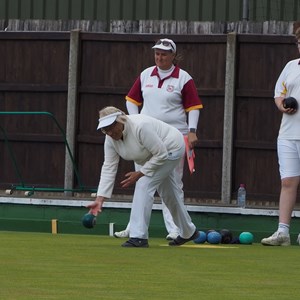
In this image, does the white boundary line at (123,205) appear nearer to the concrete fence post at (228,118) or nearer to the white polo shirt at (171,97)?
the concrete fence post at (228,118)

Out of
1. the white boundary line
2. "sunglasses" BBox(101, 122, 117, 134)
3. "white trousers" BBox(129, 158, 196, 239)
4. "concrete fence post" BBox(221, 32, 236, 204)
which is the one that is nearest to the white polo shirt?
"white trousers" BBox(129, 158, 196, 239)

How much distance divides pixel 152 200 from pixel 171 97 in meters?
1.60

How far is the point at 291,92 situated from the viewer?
12883mm

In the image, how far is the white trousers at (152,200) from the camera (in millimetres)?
11836

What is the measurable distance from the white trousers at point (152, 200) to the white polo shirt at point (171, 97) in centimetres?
106

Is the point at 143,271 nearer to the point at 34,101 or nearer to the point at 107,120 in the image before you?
the point at 107,120

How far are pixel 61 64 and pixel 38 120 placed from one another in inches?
29.0

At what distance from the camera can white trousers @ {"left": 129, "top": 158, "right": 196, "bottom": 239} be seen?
11836 mm

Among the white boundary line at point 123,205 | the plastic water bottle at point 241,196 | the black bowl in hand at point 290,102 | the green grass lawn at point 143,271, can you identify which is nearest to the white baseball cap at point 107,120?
the green grass lawn at point 143,271

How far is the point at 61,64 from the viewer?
56.0 ft

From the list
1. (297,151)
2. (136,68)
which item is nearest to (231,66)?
(136,68)

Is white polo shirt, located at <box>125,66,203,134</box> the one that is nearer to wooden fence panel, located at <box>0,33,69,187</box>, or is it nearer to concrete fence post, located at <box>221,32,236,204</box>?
concrete fence post, located at <box>221,32,236,204</box>

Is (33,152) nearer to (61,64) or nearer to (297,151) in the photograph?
(61,64)

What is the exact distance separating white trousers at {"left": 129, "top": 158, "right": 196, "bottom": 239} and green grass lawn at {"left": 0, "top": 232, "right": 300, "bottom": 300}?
0.19 metres
